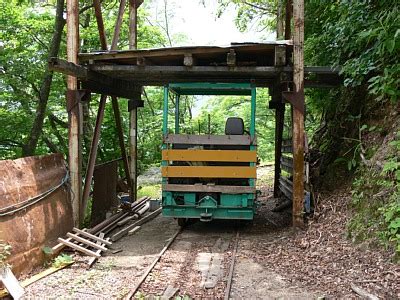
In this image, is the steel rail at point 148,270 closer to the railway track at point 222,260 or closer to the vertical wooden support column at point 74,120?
the railway track at point 222,260

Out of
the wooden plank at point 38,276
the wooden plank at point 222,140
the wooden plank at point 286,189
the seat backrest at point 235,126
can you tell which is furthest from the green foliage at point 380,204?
the wooden plank at point 38,276

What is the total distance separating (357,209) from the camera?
22.7 feet

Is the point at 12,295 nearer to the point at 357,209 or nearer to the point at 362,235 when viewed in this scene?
the point at 362,235

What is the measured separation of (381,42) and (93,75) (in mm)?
5979

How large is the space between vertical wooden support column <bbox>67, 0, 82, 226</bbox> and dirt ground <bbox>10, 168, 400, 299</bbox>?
1335 mm

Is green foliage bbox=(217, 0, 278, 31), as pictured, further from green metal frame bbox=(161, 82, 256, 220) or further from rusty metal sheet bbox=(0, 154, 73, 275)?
rusty metal sheet bbox=(0, 154, 73, 275)

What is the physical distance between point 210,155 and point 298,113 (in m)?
2.05

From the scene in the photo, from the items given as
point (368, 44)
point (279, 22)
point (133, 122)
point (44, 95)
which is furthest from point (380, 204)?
point (279, 22)

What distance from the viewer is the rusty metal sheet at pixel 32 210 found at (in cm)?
592

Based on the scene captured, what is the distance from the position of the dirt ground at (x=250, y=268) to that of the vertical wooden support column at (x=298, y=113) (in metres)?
0.44

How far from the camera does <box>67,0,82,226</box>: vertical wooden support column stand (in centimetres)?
862

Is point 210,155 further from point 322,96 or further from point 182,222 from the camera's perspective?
point 322,96

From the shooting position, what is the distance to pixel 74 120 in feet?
28.5

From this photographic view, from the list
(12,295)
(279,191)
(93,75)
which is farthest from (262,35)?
(12,295)
